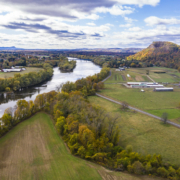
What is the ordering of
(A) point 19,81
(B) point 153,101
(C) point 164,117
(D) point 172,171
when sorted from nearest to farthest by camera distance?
(D) point 172,171 < (C) point 164,117 < (B) point 153,101 < (A) point 19,81

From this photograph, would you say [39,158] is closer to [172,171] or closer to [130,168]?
[130,168]

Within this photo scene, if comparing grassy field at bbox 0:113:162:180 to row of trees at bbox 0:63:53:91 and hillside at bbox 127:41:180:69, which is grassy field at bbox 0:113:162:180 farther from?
hillside at bbox 127:41:180:69

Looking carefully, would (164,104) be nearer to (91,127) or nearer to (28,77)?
(91,127)

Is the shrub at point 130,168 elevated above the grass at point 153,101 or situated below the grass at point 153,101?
below

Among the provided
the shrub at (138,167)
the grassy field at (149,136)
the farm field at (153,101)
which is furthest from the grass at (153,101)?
the shrub at (138,167)

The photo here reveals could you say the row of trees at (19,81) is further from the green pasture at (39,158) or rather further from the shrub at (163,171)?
the shrub at (163,171)

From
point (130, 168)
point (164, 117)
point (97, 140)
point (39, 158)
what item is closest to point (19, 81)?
point (39, 158)

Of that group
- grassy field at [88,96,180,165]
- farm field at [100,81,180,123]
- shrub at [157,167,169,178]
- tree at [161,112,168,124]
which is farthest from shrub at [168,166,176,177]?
farm field at [100,81,180,123]
